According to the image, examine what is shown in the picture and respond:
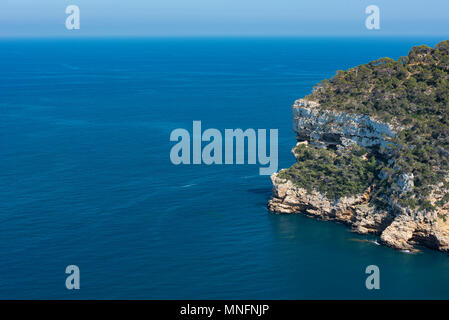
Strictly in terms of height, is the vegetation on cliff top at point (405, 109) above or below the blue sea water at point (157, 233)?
above

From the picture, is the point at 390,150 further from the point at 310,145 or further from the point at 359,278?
the point at 359,278

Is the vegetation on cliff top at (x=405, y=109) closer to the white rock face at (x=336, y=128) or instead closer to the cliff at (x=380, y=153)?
the cliff at (x=380, y=153)

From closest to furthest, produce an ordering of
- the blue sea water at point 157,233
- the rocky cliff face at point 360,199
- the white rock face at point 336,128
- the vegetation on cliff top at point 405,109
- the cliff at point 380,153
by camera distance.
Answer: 1. the blue sea water at point 157,233
2. the rocky cliff face at point 360,199
3. the cliff at point 380,153
4. the vegetation on cliff top at point 405,109
5. the white rock face at point 336,128

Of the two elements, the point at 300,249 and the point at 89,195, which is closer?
the point at 300,249

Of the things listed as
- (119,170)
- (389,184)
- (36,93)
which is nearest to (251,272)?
(389,184)

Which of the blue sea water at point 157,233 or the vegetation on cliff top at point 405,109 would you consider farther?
the vegetation on cliff top at point 405,109

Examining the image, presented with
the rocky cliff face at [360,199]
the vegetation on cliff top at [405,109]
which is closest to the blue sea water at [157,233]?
the rocky cliff face at [360,199]
